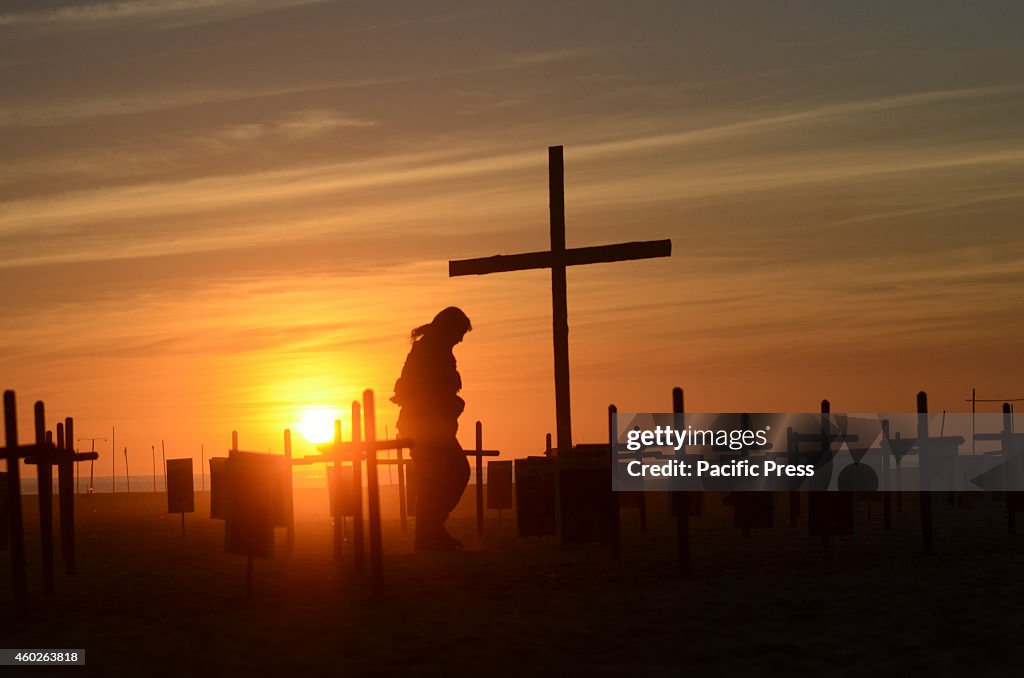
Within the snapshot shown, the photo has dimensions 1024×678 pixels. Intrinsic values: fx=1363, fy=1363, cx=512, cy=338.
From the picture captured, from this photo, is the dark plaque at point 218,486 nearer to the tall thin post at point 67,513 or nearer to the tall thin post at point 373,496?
the tall thin post at point 67,513

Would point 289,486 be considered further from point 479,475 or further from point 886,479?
point 886,479

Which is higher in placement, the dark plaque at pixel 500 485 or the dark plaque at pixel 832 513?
the dark plaque at pixel 832 513

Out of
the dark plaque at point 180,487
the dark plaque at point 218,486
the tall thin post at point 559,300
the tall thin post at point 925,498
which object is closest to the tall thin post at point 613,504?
the tall thin post at point 559,300

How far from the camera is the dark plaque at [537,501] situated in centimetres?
2031

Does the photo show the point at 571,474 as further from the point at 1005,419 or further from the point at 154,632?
the point at 1005,419

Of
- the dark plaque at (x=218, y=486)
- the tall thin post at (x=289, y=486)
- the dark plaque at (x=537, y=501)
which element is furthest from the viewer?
the dark plaque at (x=218, y=486)

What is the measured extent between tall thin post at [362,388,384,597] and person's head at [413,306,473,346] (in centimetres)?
677

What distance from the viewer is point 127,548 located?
2525 cm

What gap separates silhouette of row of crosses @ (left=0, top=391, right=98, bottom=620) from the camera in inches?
577

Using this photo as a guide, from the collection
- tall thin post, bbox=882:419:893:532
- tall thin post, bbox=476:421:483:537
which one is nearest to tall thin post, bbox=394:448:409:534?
tall thin post, bbox=476:421:483:537

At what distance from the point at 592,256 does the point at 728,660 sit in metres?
10.8

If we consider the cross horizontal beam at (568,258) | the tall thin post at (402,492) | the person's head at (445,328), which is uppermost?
the cross horizontal beam at (568,258)

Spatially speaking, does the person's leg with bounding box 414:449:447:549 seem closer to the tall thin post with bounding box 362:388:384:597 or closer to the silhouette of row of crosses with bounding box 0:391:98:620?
the silhouette of row of crosses with bounding box 0:391:98:620

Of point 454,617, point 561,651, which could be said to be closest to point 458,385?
point 454,617
